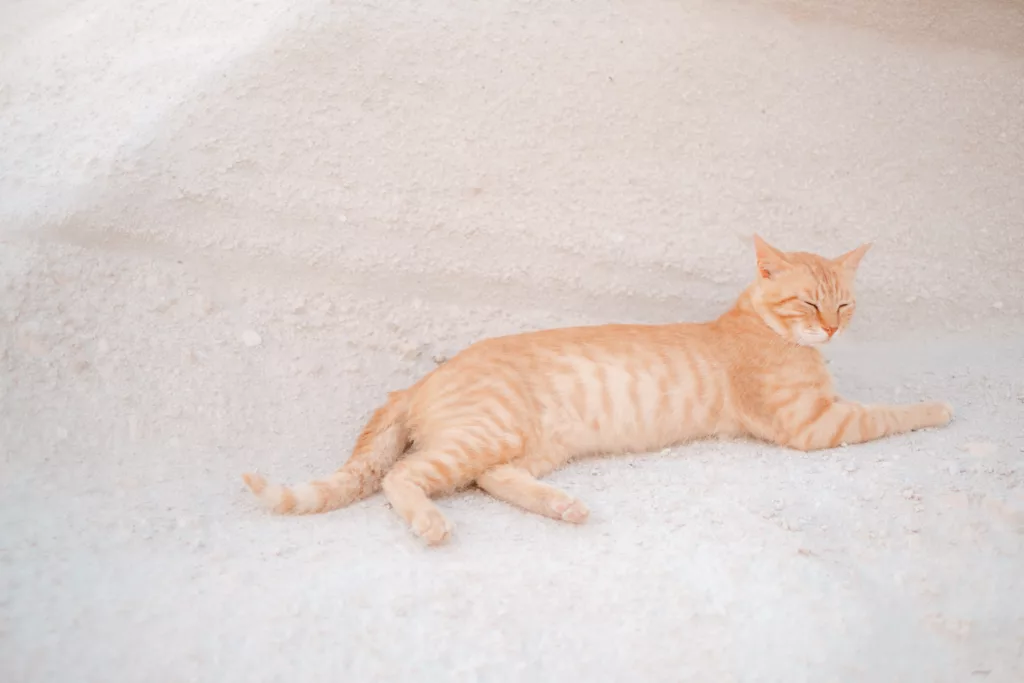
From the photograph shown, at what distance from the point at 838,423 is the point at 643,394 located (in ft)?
1.99

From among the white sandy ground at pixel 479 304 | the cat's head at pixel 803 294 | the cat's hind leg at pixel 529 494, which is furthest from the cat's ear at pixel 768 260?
the cat's hind leg at pixel 529 494

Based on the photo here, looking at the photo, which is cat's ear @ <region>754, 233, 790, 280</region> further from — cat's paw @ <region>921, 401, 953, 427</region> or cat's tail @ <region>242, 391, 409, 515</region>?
cat's tail @ <region>242, 391, 409, 515</region>

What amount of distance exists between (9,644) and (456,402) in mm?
1294

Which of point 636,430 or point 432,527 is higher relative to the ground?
point 432,527

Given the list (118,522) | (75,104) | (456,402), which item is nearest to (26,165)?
(75,104)

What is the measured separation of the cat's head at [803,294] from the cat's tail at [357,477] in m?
1.22

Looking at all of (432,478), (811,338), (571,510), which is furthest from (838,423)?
(432,478)

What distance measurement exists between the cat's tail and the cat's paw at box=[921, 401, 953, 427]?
162cm

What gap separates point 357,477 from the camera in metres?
2.54

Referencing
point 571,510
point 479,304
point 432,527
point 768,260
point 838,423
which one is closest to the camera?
point 432,527

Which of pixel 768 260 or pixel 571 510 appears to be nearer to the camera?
pixel 571 510

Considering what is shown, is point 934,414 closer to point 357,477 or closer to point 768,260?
point 768,260

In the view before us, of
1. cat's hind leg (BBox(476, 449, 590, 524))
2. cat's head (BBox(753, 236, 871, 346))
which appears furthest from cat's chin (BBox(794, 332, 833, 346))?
cat's hind leg (BBox(476, 449, 590, 524))

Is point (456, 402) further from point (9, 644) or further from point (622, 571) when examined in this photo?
point (9, 644)
